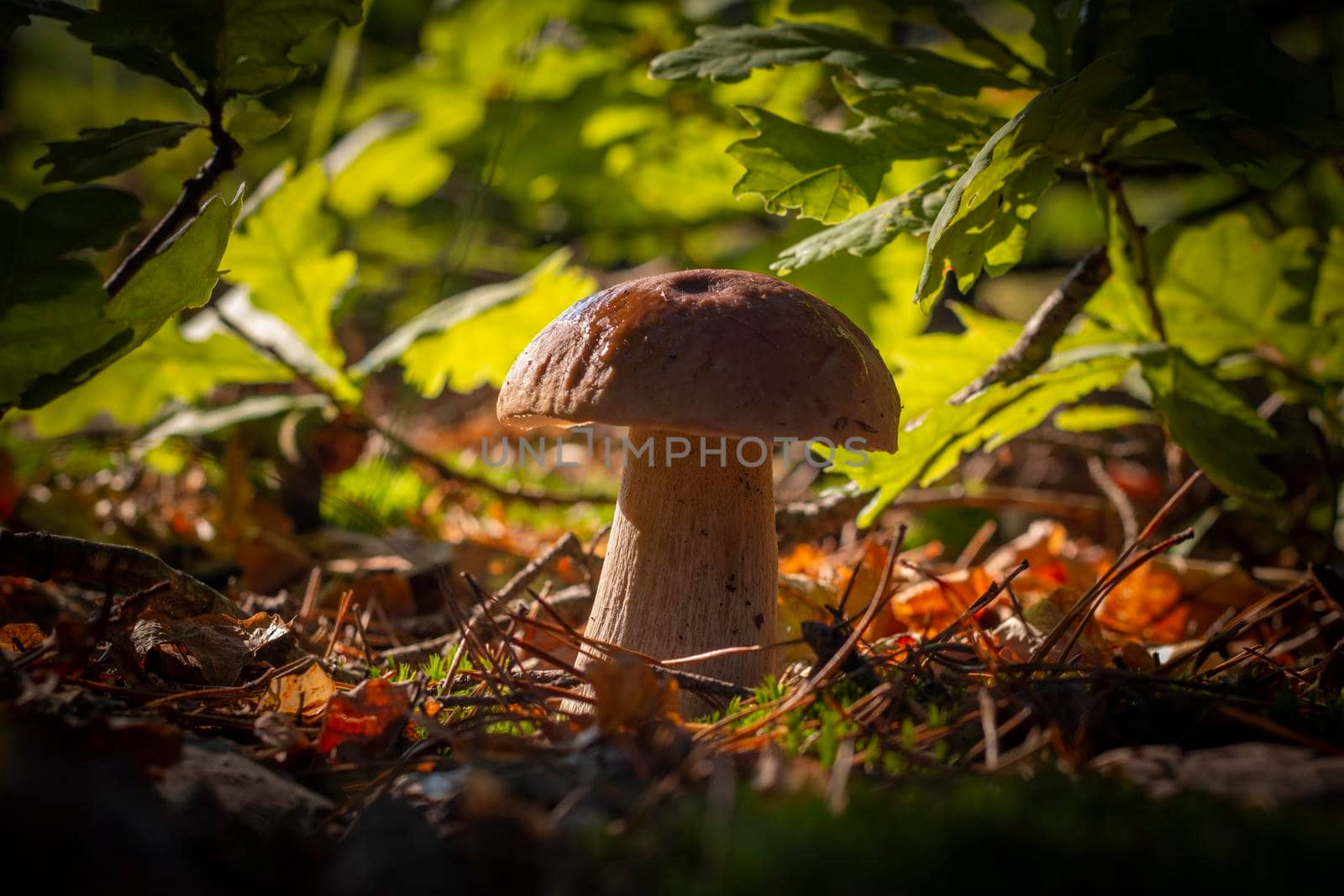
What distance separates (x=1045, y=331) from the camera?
7.67 ft

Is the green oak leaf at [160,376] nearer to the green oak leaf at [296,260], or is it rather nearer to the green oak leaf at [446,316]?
the green oak leaf at [296,260]

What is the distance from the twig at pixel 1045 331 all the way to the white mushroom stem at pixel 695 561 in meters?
0.75

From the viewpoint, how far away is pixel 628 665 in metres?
1.39

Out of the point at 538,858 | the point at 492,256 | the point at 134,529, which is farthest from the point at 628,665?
the point at 492,256

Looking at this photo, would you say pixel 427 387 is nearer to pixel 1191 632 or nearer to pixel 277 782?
pixel 277 782

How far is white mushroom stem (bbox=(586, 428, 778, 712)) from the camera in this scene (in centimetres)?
189

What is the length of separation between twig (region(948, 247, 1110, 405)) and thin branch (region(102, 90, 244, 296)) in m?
1.90

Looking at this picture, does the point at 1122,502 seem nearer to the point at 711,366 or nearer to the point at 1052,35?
the point at 1052,35

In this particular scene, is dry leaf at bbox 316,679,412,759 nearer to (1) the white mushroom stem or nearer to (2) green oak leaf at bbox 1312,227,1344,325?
(1) the white mushroom stem

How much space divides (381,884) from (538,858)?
16cm

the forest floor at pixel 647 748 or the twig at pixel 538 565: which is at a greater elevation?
the twig at pixel 538 565

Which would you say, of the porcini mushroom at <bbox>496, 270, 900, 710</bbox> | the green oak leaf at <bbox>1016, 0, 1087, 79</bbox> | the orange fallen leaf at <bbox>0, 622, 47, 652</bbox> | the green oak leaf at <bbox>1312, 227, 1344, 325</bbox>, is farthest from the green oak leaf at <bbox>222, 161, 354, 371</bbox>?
the green oak leaf at <bbox>1312, 227, 1344, 325</bbox>

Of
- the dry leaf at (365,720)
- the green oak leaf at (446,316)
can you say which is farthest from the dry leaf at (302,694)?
the green oak leaf at (446,316)

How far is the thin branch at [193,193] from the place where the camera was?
191cm
